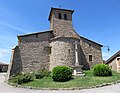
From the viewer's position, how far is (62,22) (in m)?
27.5

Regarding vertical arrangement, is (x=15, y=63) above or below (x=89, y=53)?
below

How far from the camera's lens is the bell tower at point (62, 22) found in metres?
26.8

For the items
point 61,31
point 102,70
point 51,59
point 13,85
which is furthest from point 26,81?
point 61,31

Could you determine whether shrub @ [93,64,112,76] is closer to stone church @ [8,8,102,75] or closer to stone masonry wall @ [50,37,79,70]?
stone church @ [8,8,102,75]

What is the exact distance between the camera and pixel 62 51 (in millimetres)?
22719

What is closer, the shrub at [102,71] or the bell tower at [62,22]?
the shrub at [102,71]

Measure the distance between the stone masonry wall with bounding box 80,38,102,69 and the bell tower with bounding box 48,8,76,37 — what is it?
9.61ft

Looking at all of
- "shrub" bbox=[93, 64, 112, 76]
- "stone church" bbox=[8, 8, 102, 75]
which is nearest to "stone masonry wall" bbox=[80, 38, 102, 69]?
"stone church" bbox=[8, 8, 102, 75]

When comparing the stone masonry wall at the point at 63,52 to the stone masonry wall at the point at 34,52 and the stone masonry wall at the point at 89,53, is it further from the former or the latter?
the stone masonry wall at the point at 89,53

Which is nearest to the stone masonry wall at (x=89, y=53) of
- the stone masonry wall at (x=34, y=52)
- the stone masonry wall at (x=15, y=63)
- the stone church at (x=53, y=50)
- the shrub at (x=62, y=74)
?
the stone church at (x=53, y=50)

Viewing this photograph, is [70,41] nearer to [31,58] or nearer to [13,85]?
[31,58]

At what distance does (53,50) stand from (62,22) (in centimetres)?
685

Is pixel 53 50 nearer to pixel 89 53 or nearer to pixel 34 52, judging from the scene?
pixel 34 52

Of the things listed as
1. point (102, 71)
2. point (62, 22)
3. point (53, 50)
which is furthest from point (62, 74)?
point (62, 22)
